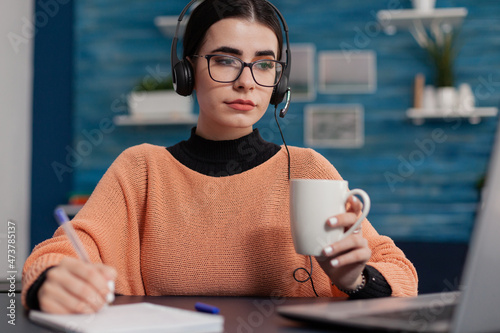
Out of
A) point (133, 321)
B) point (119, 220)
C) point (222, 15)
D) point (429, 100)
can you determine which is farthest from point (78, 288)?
point (429, 100)

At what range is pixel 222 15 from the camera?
112 cm

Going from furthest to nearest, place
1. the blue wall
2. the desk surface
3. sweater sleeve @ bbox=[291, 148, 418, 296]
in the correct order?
the blue wall < sweater sleeve @ bbox=[291, 148, 418, 296] < the desk surface

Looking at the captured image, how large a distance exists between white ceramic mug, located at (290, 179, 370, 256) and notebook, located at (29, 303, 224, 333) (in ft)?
0.77

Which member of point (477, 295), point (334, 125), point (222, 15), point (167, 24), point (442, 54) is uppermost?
point (167, 24)

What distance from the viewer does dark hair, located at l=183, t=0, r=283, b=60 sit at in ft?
3.67

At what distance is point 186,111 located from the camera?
3.21m

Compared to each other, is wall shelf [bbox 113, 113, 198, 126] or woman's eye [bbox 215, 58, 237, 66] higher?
woman's eye [bbox 215, 58, 237, 66]

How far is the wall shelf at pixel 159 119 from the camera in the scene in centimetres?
320

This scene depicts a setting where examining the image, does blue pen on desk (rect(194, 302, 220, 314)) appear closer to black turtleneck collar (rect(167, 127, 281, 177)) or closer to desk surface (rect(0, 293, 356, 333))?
desk surface (rect(0, 293, 356, 333))

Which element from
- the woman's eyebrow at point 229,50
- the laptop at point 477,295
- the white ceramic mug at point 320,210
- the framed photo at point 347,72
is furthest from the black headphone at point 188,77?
the framed photo at point 347,72

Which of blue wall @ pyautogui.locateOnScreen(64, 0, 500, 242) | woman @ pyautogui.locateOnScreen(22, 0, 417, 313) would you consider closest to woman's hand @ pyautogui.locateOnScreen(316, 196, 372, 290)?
woman @ pyautogui.locateOnScreen(22, 0, 417, 313)

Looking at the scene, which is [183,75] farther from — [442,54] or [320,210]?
[442,54]

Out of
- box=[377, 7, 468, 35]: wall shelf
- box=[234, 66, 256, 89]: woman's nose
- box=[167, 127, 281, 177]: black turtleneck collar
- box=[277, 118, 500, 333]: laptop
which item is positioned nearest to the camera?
box=[277, 118, 500, 333]: laptop

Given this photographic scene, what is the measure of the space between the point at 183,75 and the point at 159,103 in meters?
2.11
